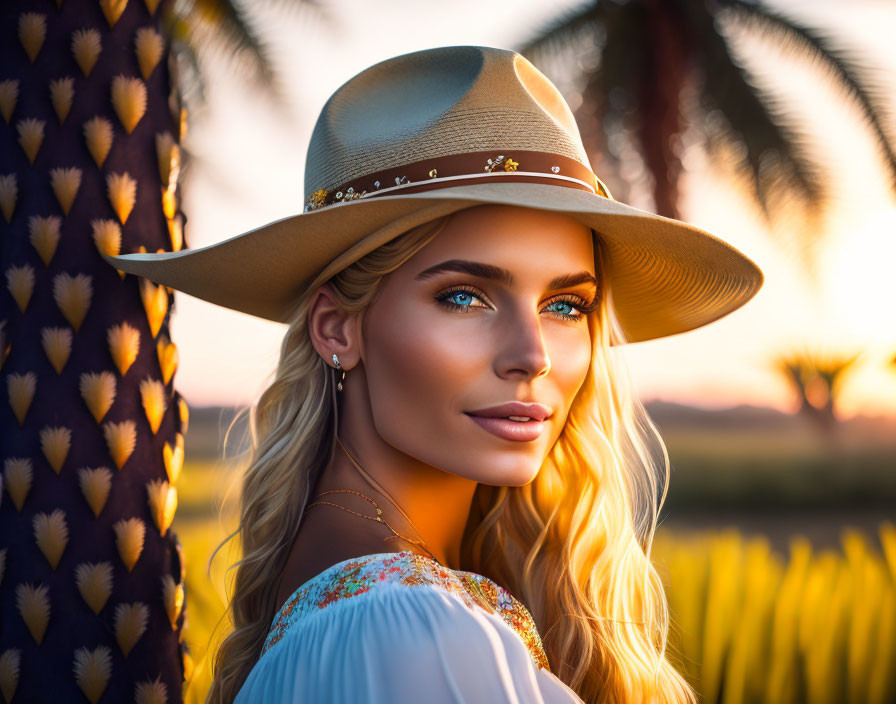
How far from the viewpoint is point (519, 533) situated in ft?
8.51

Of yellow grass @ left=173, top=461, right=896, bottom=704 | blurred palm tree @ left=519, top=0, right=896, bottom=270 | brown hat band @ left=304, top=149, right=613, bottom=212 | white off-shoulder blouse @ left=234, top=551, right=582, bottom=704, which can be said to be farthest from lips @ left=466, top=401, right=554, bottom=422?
blurred palm tree @ left=519, top=0, right=896, bottom=270

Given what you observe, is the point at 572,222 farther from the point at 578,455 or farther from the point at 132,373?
the point at 132,373

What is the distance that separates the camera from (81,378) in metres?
2.04

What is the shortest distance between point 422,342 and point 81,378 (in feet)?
2.83

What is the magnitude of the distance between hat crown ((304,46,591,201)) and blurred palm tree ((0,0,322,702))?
51 cm

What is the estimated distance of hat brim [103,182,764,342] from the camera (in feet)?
5.95

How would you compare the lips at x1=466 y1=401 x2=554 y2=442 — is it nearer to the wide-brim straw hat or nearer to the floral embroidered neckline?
the floral embroidered neckline

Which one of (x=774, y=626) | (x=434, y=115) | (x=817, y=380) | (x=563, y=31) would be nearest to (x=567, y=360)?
(x=434, y=115)

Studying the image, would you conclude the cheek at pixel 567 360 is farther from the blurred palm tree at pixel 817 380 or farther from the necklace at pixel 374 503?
Answer: the blurred palm tree at pixel 817 380

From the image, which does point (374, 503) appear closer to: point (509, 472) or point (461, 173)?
point (509, 472)

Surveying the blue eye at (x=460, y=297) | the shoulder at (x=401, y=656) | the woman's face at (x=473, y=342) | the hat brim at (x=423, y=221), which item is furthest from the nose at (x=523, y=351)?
the shoulder at (x=401, y=656)

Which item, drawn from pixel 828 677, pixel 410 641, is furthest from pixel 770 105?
pixel 410 641

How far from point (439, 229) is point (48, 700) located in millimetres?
1449

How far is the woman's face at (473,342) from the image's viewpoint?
1847 mm
